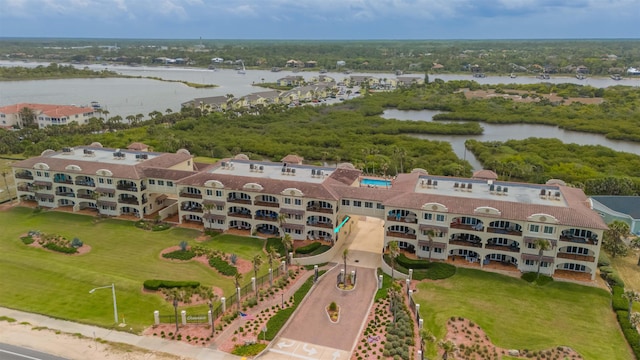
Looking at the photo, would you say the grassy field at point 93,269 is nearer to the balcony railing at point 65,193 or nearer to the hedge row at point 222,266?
the hedge row at point 222,266

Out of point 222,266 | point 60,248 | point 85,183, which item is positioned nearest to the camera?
point 222,266

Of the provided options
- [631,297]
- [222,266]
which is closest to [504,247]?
[631,297]

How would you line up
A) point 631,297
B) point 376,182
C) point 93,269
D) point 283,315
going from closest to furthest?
1. point 631,297
2. point 283,315
3. point 93,269
4. point 376,182

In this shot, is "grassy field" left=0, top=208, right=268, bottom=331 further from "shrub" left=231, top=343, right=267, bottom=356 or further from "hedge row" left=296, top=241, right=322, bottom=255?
"shrub" left=231, top=343, right=267, bottom=356

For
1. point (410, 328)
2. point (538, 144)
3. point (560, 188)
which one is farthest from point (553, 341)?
point (538, 144)

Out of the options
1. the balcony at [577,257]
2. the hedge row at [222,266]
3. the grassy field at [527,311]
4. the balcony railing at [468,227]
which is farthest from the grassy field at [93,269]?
A: the balcony at [577,257]

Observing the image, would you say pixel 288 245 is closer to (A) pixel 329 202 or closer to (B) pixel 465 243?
(A) pixel 329 202
